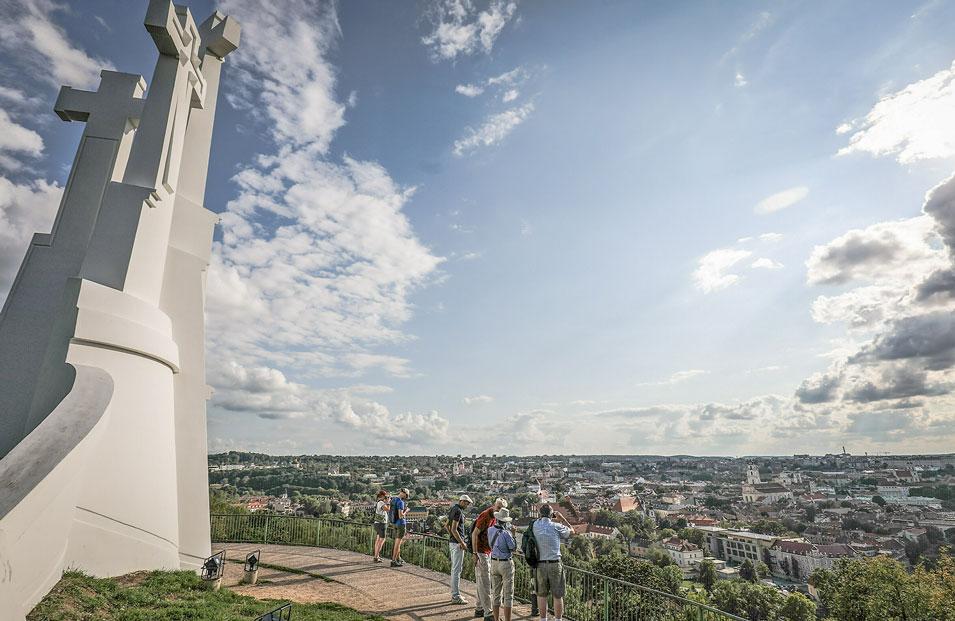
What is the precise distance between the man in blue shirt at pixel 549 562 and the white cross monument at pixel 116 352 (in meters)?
5.49

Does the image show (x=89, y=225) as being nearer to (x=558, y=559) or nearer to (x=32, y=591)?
(x=32, y=591)

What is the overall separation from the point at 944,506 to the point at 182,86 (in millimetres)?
161899

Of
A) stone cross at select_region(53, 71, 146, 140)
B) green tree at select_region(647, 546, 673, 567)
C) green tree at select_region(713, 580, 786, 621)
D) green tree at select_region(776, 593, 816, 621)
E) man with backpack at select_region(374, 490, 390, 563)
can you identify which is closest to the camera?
stone cross at select_region(53, 71, 146, 140)

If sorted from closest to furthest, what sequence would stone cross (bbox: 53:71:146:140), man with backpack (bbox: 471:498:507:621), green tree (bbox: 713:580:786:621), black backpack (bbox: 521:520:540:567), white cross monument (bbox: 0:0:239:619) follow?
white cross monument (bbox: 0:0:239:619)
black backpack (bbox: 521:520:540:567)
man with backpack (bbox: 471:498:507:621)
stone cross (bbox: 53:71:146:140)
green tree (bbox: 713:580:786:621)

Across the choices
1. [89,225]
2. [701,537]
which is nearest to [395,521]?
[89,225]

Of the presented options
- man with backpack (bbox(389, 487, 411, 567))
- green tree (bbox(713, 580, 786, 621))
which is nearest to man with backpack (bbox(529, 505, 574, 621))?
man with backpack (bbox(389, 487, 411, 567))

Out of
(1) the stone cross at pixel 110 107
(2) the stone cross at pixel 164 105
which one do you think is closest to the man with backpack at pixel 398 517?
(2) the stone cross at pixel 164 105

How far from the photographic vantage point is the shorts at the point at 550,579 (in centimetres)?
617

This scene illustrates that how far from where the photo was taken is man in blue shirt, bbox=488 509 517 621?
6.23 metres

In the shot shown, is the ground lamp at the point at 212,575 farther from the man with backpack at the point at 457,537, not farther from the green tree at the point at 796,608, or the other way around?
the green tree at the point at 796,608

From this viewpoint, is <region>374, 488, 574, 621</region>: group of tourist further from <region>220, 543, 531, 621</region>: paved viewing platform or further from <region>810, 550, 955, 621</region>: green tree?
<region>810, 550, 955, 621</region>: green tree

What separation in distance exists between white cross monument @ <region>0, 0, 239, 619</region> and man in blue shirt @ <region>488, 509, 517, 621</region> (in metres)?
4.97

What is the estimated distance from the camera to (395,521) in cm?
1008

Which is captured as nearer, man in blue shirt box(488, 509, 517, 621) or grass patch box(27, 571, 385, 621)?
grass patch box(27, 571, 385, 621)
